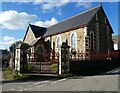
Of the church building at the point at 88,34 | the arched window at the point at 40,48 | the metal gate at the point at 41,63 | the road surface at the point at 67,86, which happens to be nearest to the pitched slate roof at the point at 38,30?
the arched window at the point at 40,48

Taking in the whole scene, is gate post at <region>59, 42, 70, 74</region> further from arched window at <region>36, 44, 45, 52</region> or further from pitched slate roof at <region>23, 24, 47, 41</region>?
pitched slate roof at <region>23, 24, 47, 41</region>

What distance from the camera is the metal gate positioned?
15.4 meters

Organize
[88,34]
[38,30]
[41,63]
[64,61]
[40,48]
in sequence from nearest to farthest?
[64,61] → [41,63] → [88,34] → [40,48] → [38,30]

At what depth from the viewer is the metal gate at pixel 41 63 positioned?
15383mm

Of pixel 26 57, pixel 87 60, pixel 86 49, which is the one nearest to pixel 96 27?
pixel 86 49

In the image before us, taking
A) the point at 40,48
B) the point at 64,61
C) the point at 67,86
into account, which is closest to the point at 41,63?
the point at 64,61

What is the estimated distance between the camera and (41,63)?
51.8ft

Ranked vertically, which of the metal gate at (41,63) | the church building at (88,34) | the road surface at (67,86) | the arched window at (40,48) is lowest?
the road surface at (67,86)

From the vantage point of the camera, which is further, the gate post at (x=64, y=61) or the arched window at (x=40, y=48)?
the arched window at (x=40, y=48)

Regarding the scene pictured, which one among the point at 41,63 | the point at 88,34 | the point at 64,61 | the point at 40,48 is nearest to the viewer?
the point at 64,61

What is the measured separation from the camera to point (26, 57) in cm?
1538

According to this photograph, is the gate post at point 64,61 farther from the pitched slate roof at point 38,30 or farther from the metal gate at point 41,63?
the pitched slate roof at point 38,30

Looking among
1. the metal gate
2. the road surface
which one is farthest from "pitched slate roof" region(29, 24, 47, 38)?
the road surface

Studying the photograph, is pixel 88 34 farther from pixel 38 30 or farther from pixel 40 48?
pixel 38 30
